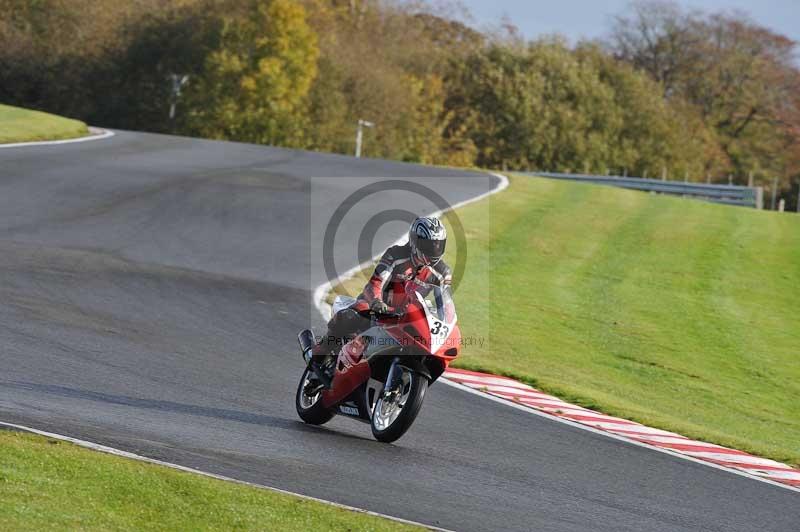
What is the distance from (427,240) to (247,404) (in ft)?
8.13

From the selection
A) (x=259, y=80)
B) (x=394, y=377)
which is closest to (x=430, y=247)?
(x=394, y=377)

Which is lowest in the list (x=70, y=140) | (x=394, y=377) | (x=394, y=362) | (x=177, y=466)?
(x=177, y=466)

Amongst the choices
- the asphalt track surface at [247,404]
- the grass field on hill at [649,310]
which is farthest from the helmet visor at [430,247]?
the grass field on hill at [649,310]

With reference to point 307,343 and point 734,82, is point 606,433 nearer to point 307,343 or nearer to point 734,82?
point 307,343

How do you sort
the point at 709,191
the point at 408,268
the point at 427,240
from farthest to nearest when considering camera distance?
the point at 709,191, the point at 408,268, the point at 427,240

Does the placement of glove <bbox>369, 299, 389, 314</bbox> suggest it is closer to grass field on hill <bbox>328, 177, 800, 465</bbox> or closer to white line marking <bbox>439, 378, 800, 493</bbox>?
white line marking <bbox>439, 378, 800, 493</bbox>

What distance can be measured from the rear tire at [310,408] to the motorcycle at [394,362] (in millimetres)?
12

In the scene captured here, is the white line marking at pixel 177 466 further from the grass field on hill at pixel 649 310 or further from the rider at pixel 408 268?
the grass field on hill at pixel 649 310

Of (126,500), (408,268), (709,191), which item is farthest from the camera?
(709,191)

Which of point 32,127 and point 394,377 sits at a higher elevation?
point 32,127

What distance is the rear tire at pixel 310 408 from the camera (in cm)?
966

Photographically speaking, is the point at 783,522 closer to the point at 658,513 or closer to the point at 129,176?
the point at 658,513

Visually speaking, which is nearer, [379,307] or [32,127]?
Answer: [379,307]

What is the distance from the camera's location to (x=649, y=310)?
Answer: 776 inches
